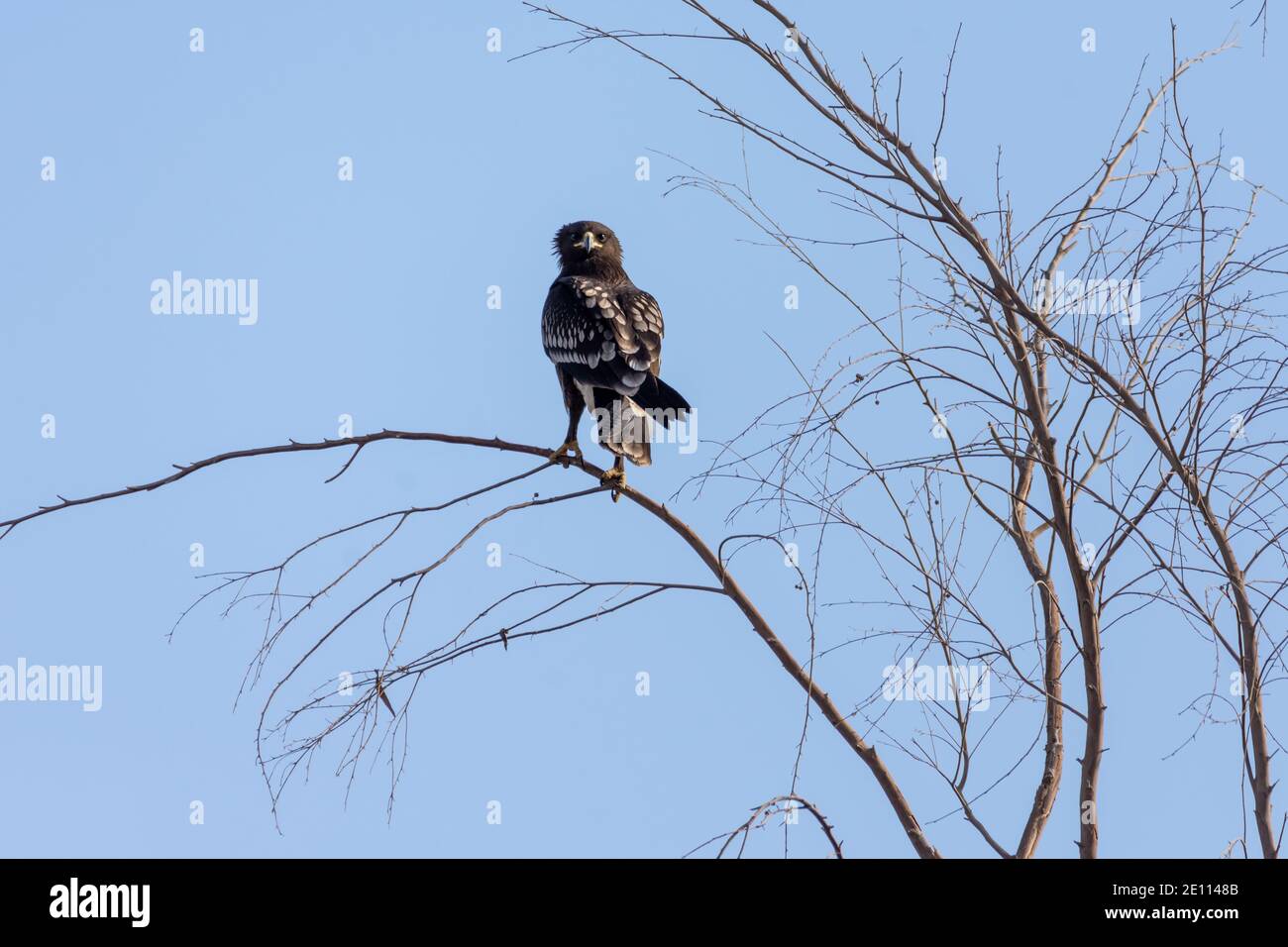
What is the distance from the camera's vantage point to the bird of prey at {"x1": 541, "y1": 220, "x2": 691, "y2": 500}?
643cm

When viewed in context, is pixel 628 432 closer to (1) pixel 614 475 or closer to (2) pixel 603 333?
(1) pixel 614 475

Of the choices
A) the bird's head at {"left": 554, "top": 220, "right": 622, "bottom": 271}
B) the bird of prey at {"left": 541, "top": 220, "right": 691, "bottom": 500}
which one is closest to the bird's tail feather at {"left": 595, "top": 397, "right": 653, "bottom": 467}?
the bird of prey at {"left": 541, "top": 220, "right": 691, "bottom": 500}

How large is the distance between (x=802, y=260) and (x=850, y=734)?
141cm

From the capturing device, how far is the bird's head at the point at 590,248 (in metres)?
8.01

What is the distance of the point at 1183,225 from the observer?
4492 mm

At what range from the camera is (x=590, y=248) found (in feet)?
26.2

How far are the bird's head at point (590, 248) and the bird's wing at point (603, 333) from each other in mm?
393

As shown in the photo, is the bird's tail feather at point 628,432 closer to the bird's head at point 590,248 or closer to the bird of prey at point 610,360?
the bird of prey at point 610,360

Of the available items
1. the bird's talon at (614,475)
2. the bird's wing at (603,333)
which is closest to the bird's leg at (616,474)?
the bird's talon at (614,475)

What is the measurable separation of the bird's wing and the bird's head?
39 cm

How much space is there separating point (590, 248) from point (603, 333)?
125 centimetres
